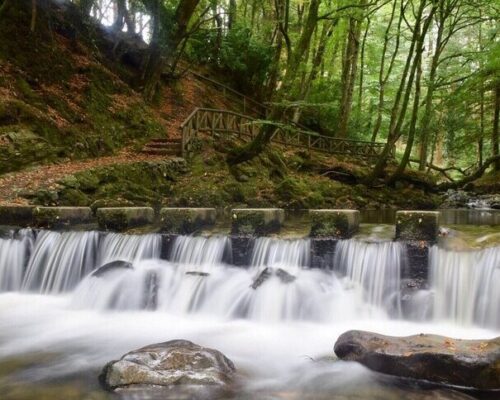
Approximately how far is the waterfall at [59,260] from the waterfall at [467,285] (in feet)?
18.5

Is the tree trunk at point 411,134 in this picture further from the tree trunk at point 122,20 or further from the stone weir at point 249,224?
the tree trunk at point 122,20

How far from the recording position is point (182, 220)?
838 centimetres

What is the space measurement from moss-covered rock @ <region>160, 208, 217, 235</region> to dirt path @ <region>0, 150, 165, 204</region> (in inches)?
132

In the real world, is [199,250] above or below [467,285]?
above

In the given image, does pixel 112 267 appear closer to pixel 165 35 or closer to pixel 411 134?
pixel 411 134

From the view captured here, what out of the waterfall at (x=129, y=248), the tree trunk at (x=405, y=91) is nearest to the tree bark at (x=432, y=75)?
the tree trunk at (x=405, y=91)

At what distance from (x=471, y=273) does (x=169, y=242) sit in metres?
4.81

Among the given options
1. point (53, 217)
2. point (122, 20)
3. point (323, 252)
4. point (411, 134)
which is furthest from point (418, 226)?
point (122, 20)

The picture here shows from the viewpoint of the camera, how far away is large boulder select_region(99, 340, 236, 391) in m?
3.99

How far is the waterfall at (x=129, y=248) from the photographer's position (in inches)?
315

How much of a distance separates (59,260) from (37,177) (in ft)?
10.8

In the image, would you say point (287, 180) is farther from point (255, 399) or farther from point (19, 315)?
point (255, 399)

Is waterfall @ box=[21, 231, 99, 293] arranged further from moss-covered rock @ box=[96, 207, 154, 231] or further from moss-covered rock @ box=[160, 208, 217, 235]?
moss-covered rock @ box=[160, 208, 217, 235]

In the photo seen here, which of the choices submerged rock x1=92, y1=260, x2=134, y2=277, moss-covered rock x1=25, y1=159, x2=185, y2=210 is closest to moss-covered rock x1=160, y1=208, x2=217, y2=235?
submerged rock x1=92, y1=260, x2=134, y2=277
